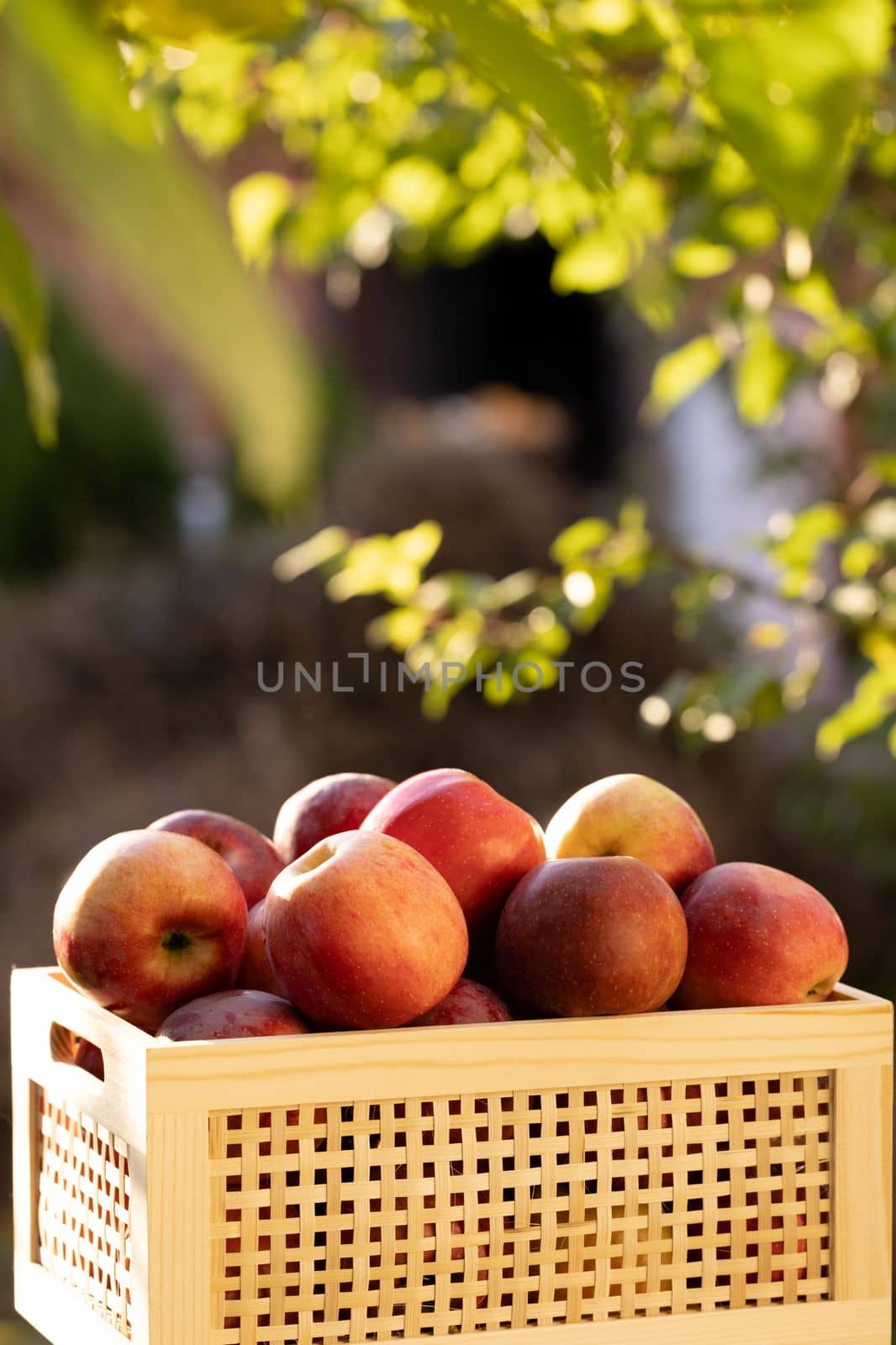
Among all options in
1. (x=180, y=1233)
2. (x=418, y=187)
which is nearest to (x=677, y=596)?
(x=418, y=187)

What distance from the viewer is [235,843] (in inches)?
29.0

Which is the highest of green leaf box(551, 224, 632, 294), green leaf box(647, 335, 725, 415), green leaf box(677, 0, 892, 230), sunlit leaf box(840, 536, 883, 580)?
green leaf box(677, 0, 892, 230)

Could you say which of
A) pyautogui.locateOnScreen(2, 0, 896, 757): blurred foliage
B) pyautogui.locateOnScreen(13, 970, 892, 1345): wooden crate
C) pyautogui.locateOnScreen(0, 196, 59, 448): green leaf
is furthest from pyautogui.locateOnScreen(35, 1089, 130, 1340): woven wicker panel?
pyautogui.locateOnScreen(0, 196, 59, 448): green leaf

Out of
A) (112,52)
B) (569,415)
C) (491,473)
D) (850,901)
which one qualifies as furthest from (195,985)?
(569,415)

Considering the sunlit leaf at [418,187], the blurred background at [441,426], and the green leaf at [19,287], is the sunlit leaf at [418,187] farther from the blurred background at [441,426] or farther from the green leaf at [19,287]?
the green leaf at [19,287]

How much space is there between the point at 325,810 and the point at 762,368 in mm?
648

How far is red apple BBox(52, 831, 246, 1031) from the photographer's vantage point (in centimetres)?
62

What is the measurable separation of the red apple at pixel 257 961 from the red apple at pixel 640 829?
0.47ft

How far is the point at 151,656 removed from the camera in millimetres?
2977

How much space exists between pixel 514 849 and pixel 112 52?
0.61 m

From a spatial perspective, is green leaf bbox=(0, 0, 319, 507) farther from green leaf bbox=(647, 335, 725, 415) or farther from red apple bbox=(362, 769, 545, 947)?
green leaf bbox=(647, 335, 725, 415)

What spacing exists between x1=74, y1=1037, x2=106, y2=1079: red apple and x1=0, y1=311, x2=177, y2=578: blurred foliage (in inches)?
118

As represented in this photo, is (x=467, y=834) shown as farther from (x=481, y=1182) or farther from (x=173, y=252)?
(x=173, y=252)

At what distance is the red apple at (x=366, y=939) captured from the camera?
23.1 inches
